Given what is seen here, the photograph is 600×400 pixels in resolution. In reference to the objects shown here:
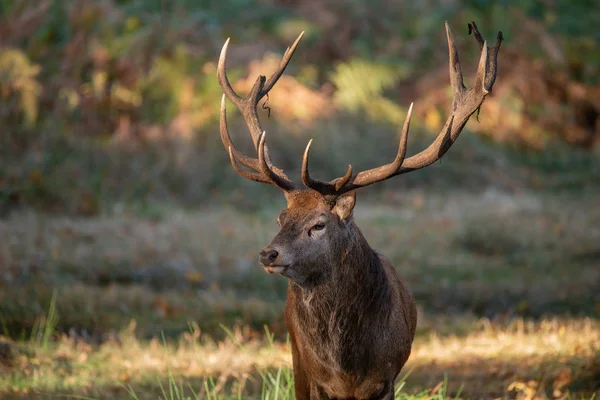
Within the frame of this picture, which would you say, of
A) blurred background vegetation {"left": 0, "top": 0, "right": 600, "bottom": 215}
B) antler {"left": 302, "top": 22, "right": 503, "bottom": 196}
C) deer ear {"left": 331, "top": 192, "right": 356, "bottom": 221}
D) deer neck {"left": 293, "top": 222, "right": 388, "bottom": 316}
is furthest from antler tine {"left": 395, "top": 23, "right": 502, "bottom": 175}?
blurred background vegetation {"left": 0, "top": 0, "right": 600, "bottom": 215}

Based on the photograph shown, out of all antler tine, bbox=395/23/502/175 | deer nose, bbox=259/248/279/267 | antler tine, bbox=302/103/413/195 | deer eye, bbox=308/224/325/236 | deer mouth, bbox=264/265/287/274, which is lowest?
deer mouth, bbox=264/265/287/274

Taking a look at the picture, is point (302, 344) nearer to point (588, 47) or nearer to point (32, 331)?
point (32, 331)

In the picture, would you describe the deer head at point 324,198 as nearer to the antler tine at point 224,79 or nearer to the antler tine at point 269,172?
the antler tine at point 269,172

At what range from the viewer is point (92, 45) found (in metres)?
17.8

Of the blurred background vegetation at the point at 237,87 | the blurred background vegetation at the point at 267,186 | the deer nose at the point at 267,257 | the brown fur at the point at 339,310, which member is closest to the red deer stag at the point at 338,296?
the brown fur at the point at 339,310

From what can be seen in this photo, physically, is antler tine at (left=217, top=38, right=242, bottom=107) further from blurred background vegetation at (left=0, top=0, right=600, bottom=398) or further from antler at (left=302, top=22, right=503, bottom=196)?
blurred background vegetation at (left=0, top=0, right=600, bottom=398)

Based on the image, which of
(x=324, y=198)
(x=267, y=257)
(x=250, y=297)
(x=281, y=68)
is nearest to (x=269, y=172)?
(x=324, y=198)

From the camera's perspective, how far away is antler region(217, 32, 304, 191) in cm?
574

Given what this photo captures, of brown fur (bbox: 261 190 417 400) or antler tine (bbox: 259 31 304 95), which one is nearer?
brown fur (bbox: 261 190 417 400)

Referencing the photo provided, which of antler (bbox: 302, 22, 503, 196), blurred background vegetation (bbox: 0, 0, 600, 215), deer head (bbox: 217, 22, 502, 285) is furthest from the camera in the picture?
blurred background vegetation (bbox: 0, 0, 600, 215)

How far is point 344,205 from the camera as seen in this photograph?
18.6 ft

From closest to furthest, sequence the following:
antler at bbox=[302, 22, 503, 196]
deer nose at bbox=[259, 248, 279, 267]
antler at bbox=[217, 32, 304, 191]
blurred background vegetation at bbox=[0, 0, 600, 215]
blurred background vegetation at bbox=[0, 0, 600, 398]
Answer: deer nose at bbox=[259, 248, 279, 267] → antler at bbox=[302, 22, 503, 196] → antler at bbox=[217, 32, 304, 191] → blurred background vegetation at bbox=[0, 0, 600, 398] → blurred background vegetation at bbox=[0, 0, 600, 215]

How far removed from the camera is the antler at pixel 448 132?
564 cm

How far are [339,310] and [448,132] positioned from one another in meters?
1.16
